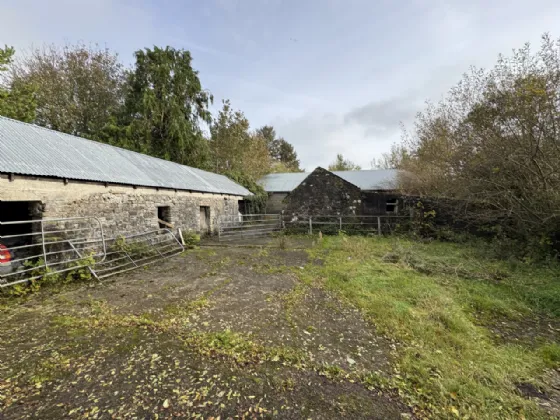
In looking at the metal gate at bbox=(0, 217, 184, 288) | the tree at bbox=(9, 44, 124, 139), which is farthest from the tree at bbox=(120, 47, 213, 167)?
the metal gate at bbox=(0, 217, 184, 288)

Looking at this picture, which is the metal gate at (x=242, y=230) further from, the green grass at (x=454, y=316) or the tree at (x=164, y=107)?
the tree at (x=164, y=107)

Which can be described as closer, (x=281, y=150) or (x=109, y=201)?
(x=109, y=201)

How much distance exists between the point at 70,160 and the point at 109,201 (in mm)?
1552

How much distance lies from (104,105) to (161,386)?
74.0 ft

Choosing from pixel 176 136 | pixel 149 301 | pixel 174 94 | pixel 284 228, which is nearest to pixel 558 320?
pixel 149 301

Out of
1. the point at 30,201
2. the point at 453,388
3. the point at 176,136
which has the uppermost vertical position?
the point at 176,136

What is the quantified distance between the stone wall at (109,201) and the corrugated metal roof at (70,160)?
0.83 feet

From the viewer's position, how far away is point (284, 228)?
14078 millimetres

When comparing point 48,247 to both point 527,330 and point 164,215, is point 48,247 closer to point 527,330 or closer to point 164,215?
point 164,215

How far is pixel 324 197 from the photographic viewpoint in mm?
13711

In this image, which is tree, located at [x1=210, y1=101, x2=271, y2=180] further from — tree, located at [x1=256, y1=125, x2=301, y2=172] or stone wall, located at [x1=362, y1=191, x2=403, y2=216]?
tree, located at [x1=256, y1=125, x2=301, y2=172]

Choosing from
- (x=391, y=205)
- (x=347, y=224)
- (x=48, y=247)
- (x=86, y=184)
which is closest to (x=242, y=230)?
(x=347, y=224)

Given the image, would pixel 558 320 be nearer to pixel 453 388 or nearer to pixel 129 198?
pixel 453 388

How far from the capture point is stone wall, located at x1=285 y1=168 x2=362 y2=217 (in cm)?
1343
